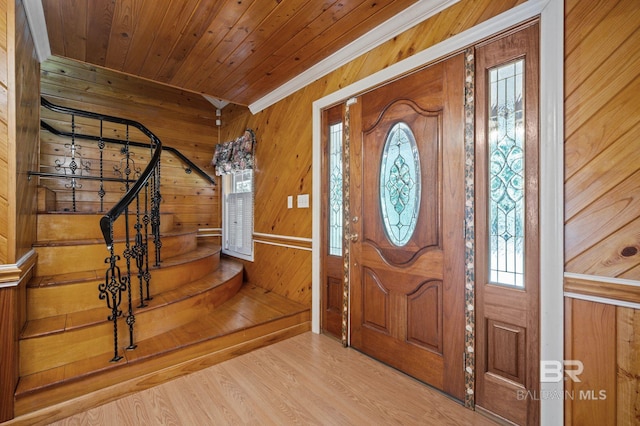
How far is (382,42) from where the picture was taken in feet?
7.02

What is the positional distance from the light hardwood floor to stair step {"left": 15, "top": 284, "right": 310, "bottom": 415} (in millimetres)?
90

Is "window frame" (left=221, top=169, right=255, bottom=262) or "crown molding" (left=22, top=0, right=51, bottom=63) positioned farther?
"window frame" (left=221, top=169, right=255, bottom=262)

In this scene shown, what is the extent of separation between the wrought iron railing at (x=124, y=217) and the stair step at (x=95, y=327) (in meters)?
0.09

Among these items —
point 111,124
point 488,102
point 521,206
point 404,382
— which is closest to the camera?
point 521,206

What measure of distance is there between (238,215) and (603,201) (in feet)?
12.1

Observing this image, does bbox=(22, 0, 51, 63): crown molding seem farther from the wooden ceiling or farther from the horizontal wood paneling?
the horizontal wood paneling

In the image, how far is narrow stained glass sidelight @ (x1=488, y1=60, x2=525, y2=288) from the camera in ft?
4.99

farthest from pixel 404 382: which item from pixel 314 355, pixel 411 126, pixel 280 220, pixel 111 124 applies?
pixel 111 124

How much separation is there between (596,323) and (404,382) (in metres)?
1.12

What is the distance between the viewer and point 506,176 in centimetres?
157

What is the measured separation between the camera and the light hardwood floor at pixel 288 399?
5.24 ft

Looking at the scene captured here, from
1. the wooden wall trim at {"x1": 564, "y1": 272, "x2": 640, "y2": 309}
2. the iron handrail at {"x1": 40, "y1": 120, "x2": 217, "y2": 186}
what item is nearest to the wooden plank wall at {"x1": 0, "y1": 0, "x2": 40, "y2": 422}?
the iron handrail at {"x1": 40, "y1": 120, "x2": 217, "y2": 186}

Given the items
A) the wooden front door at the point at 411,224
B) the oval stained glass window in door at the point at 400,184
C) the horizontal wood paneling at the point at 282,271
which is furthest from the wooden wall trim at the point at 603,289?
Result: the horizontal wood paneling at the point at 282,271

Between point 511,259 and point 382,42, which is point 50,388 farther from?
point 382,42
